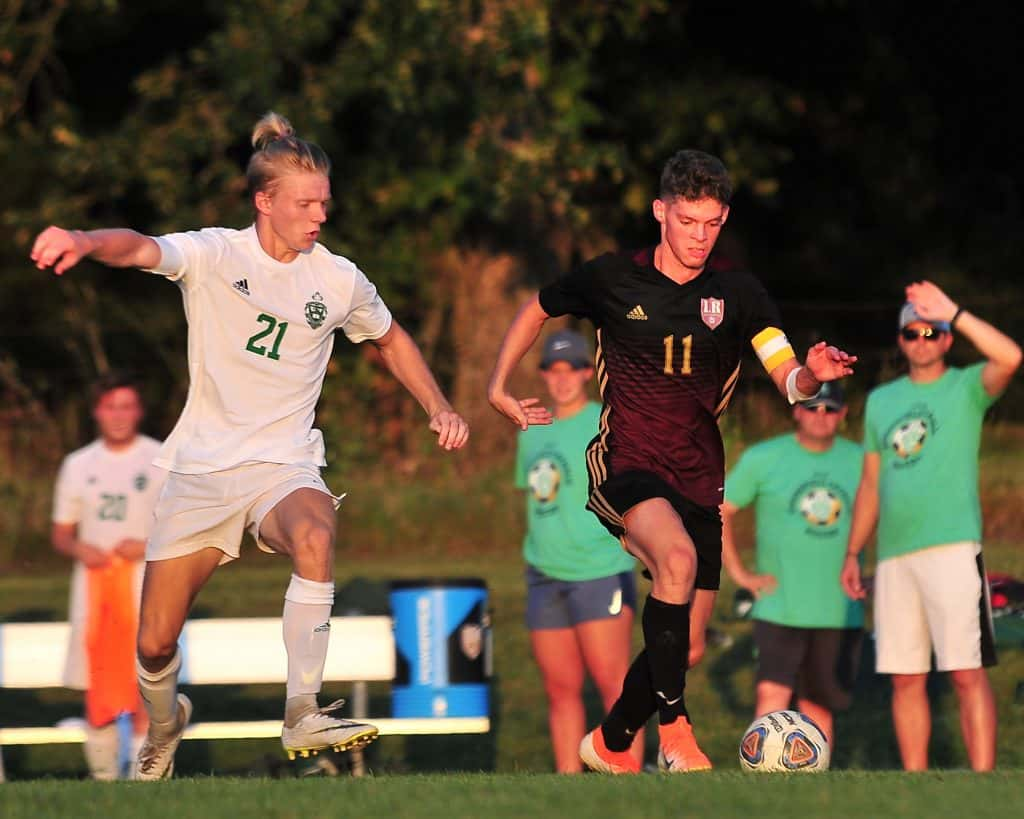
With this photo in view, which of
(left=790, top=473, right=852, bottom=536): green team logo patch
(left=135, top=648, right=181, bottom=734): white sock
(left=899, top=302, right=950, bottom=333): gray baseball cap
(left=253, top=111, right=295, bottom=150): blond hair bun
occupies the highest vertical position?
(left=253, top=111, right=295, bottom=150): blond hair bun

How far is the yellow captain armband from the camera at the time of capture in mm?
7566

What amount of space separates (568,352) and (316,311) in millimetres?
2999

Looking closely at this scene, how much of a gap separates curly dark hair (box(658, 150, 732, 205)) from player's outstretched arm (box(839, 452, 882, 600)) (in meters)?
2.70

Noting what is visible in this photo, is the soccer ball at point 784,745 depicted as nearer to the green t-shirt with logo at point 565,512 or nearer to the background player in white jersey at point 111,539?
the green t-shirt with logo at point 565,512

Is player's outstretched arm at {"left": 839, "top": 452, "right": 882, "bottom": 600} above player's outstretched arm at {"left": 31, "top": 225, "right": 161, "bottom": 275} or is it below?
below

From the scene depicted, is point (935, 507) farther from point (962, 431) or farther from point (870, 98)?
point (870, 98)

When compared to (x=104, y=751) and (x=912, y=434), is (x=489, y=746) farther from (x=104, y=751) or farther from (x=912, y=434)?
(x=912, y=434)

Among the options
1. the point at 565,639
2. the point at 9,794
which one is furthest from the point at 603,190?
the point at 9,794

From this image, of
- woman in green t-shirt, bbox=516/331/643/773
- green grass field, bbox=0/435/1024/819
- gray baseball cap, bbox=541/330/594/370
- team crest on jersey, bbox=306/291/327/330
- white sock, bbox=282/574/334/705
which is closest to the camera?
green grass field, bbox=0/435/1024/819

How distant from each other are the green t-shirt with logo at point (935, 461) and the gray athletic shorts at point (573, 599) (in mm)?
1368

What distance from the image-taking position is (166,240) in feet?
23.2

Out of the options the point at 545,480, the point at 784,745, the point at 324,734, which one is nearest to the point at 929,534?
the point at 545,480

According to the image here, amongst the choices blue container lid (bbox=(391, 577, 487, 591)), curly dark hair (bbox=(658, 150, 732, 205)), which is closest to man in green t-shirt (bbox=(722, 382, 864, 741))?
blue container lid (bbox=(391, 577, 487, 591))

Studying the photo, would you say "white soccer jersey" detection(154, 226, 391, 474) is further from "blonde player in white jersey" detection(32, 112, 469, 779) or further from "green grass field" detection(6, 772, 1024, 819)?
Answer: "green grass field" detection(6, 772, 1024, 819)
